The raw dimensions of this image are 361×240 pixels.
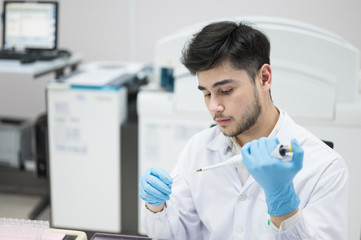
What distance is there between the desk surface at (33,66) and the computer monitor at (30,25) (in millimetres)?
125

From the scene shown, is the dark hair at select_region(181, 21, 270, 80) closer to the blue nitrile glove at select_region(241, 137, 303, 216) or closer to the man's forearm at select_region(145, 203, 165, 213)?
the blue nitrile glove at select_region(241, 137, 303, 216)

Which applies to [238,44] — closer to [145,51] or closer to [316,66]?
[316,66]

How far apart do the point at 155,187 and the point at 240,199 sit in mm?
248

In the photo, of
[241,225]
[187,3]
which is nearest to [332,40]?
[241,225]

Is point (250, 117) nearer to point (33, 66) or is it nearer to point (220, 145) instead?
point (220, 145)

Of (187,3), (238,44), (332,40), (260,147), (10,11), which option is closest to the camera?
(260,147)

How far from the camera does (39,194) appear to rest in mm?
2992

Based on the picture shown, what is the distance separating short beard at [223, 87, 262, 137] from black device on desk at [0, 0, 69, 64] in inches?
64.9

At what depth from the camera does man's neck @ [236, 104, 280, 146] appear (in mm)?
1191

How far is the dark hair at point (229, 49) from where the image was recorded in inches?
42.9

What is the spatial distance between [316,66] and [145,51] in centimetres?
161

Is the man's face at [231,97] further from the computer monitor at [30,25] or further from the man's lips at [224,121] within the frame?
the computer monitor at [30,25]

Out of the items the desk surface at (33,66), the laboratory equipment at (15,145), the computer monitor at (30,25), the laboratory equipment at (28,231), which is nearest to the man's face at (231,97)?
the laboratory equipment at (28,231)

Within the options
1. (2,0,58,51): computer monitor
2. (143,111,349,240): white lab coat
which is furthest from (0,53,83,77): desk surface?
(143,111,349,240): white lab coat
